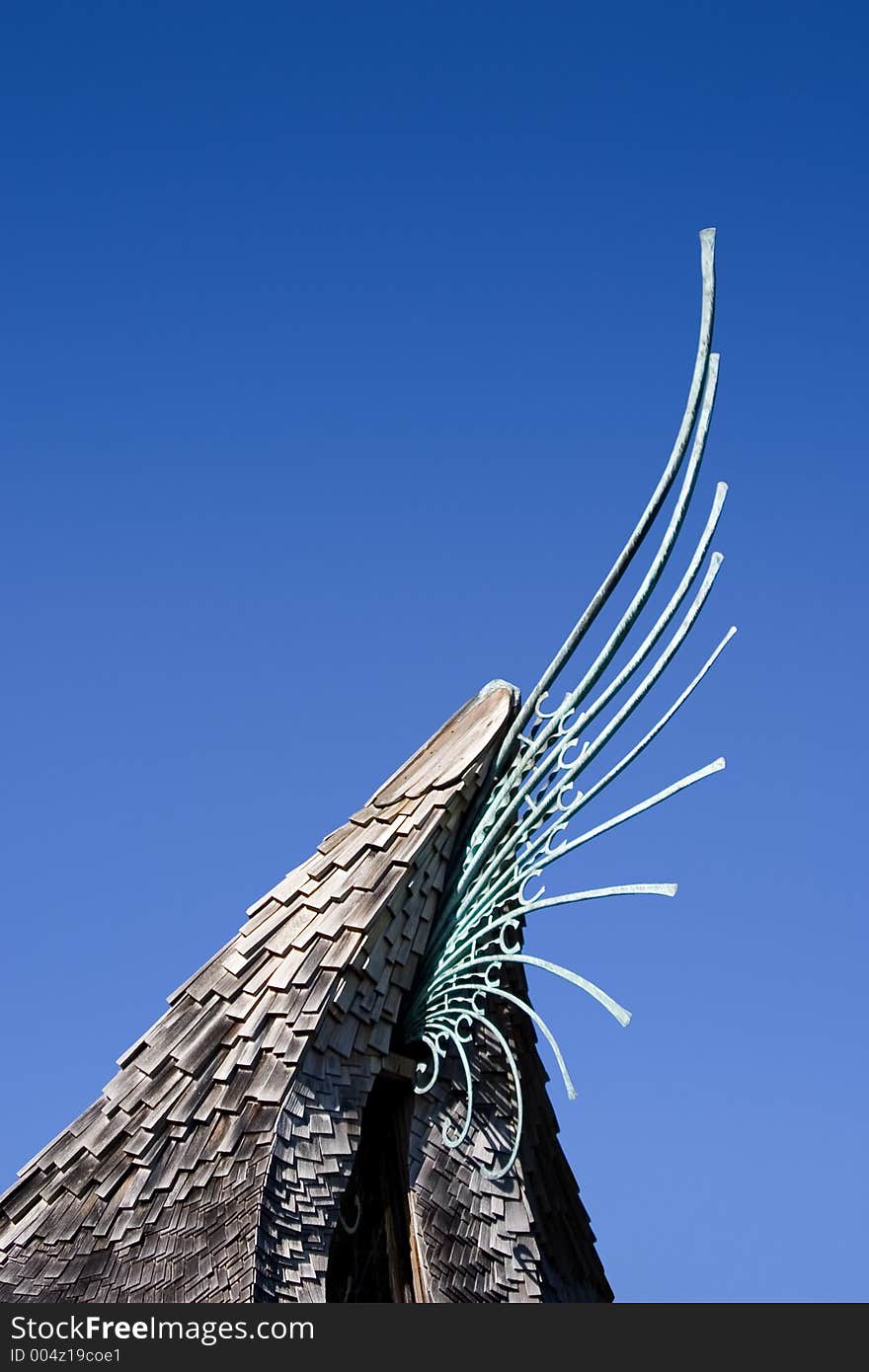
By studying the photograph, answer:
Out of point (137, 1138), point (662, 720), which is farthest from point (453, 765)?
point (137, 1138)

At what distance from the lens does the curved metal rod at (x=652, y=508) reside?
6469mm

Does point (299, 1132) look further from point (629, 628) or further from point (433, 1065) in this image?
point (629, 628)

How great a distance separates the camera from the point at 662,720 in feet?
22.2

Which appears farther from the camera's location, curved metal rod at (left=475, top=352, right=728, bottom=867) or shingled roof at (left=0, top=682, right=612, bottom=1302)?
curved metal rod at (left=475, top=352, right=728, bottom=867)

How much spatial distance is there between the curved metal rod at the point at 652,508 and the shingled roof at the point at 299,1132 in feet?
0.42

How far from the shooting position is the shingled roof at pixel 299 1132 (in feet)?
19.3

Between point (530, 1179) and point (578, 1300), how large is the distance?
508mm

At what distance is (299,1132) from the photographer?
6.11 metres

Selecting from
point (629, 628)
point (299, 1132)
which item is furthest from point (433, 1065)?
Result: point (629, 628)

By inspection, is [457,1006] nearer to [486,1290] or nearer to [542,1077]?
[542,1077]

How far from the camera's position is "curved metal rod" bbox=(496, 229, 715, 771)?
6.47 meters

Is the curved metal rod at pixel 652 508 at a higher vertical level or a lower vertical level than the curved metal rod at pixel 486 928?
higher

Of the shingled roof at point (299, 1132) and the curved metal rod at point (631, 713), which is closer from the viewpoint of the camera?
the shingled roof at point (299, 1132)

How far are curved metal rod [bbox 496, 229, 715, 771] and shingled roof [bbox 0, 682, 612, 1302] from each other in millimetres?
127
